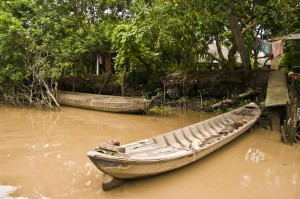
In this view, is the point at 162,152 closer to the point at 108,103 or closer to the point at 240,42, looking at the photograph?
the point at 108,103

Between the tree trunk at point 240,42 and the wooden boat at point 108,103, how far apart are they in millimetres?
3798

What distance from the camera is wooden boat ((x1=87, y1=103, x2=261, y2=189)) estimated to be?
3914mm

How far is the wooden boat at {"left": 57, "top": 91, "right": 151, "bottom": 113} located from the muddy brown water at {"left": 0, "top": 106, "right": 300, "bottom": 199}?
135cm

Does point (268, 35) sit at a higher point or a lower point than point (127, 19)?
lower

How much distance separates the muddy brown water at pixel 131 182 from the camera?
429cm

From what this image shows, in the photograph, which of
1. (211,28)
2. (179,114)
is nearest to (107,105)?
(179,114)

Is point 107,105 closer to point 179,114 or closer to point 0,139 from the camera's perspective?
A: point 179,114

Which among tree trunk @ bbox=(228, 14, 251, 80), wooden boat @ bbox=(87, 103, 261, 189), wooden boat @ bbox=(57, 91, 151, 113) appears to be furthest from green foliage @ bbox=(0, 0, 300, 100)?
wooden boat @ bbox=(87, 103, 261, 189)

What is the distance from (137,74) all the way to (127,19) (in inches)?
139

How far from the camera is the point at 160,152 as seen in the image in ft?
16.0

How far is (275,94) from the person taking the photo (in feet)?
27.5

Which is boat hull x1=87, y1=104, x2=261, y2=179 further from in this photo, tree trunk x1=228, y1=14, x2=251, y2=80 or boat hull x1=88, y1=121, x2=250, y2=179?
tree trunk x1=228, y1=14, x2=251, y2=80

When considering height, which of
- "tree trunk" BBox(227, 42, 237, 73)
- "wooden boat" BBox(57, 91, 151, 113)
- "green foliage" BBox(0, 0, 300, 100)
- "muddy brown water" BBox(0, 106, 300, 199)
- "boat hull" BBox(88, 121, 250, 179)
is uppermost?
"green foliage" BBox(0, 0, 300, 100)

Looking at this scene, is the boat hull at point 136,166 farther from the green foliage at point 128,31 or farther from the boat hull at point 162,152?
the green foliage at point 128,31
